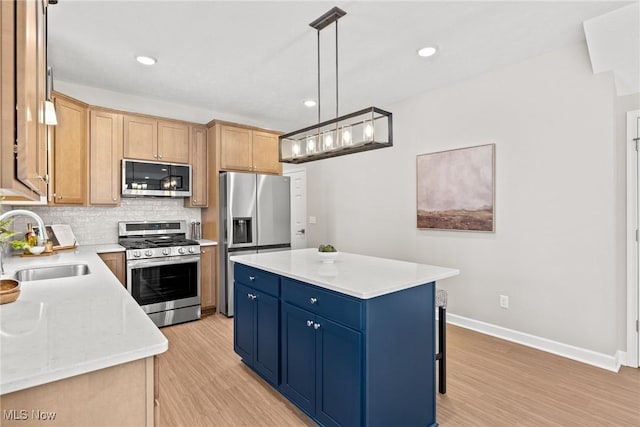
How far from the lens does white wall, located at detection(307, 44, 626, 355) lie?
276cm

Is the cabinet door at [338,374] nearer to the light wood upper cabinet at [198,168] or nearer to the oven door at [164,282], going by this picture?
the oven door at [164,282]

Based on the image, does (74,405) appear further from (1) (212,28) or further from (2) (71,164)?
(2) (71,164)

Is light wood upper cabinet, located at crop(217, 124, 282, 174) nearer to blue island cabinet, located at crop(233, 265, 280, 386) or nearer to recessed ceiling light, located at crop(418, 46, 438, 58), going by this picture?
blue island cabinet, located at crop(233, 265, 280, 386)

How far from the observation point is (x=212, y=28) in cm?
261

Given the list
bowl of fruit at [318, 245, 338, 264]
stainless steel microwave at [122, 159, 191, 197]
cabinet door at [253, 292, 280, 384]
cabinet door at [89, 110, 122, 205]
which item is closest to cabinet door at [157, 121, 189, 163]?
stainless steel microwave at [122, 159, 191, 197]

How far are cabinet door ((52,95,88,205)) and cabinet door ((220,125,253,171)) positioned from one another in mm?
1461

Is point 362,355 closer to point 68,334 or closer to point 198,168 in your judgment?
point 68,334

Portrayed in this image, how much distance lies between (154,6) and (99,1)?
1.12 feet

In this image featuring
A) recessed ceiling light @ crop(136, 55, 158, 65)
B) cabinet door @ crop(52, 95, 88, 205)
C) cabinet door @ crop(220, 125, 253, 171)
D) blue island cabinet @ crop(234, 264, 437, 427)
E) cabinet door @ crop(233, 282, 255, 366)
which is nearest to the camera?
blue island cabinet @ crop(234, 264, 437, 427)

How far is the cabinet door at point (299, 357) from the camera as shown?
6.71 ft

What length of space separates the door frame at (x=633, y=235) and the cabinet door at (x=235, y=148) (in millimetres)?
3959

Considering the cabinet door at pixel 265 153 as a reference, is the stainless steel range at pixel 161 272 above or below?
below

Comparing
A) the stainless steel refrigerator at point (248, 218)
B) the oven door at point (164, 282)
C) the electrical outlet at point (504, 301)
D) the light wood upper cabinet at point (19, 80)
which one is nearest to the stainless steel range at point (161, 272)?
the oven door at point (164, 282)

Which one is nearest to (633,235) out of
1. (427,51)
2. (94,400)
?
(427,51)
